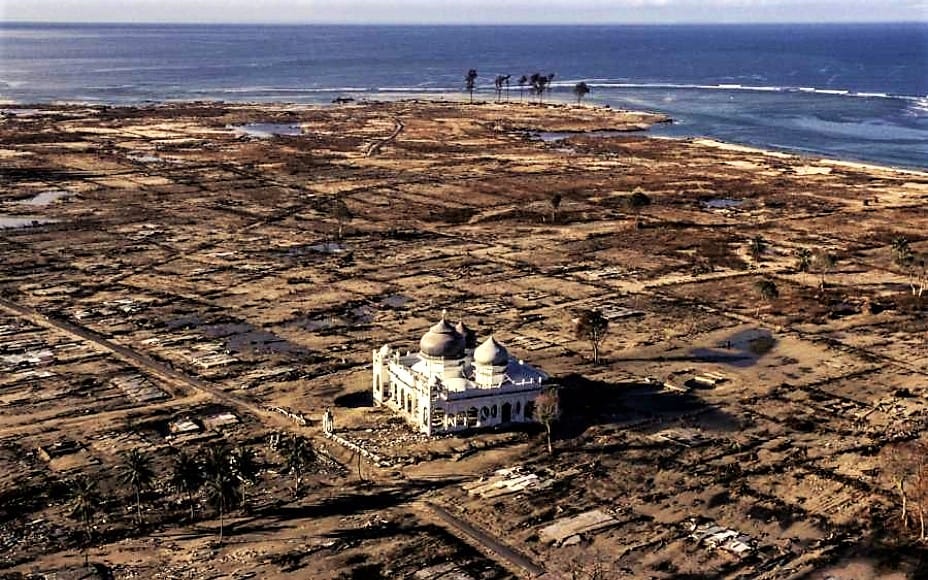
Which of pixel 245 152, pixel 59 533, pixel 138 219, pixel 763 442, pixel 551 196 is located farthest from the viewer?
pixel 245 152

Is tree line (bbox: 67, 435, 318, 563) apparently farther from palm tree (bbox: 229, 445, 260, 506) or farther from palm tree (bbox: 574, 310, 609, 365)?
palm tree (bbox: 574, 310, 609, 365)

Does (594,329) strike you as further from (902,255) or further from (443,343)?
(902,255)

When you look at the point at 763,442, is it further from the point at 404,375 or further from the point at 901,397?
the point at 404,375

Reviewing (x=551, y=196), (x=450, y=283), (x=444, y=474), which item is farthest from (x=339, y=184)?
(x=444, y=474)

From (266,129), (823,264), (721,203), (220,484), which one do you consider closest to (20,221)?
(721,203)

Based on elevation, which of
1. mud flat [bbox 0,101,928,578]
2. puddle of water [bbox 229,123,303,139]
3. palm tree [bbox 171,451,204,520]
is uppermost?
puddle of water [bbox 229,123,303,139]

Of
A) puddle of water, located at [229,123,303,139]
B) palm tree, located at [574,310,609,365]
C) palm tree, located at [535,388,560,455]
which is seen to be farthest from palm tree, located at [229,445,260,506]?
puddle of water, located at [229,123,303,139]
